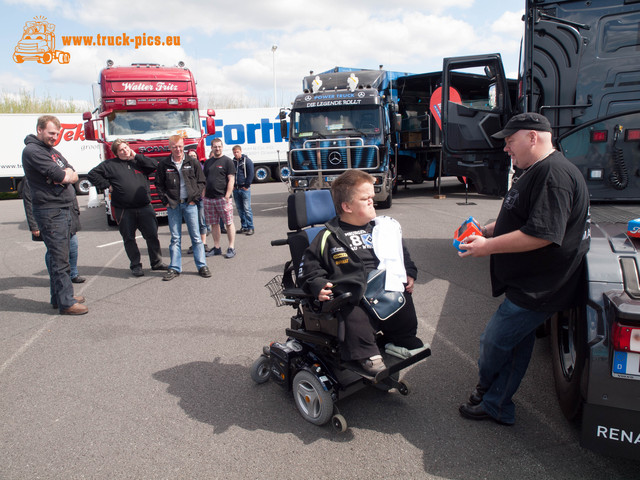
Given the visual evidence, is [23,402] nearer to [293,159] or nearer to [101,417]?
[101,417]

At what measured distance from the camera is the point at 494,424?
2.90 meters

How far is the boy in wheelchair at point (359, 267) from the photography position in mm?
2801

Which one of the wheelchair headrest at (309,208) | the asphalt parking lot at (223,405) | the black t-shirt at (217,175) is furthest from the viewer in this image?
the black t-shirt at (217,175)

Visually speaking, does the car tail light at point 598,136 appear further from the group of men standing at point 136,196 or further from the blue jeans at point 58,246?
the blue jeans at point 58,246

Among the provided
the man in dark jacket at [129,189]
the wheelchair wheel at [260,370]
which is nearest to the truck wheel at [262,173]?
the man in dark jacket at [129,189]

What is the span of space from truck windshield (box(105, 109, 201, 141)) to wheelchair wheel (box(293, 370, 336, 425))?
29.5ft

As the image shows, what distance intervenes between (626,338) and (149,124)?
10821 millimetres

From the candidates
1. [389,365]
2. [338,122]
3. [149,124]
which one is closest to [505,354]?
[389,365]

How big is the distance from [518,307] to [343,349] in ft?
3.45

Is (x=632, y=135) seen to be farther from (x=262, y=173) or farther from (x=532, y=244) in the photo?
(x=262, y=173)

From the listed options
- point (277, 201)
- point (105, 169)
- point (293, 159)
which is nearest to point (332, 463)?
point (105, 169)

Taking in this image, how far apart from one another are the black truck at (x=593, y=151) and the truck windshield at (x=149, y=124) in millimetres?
7121

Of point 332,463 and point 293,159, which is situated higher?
point 293,159

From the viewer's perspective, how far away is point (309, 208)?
135 inches
